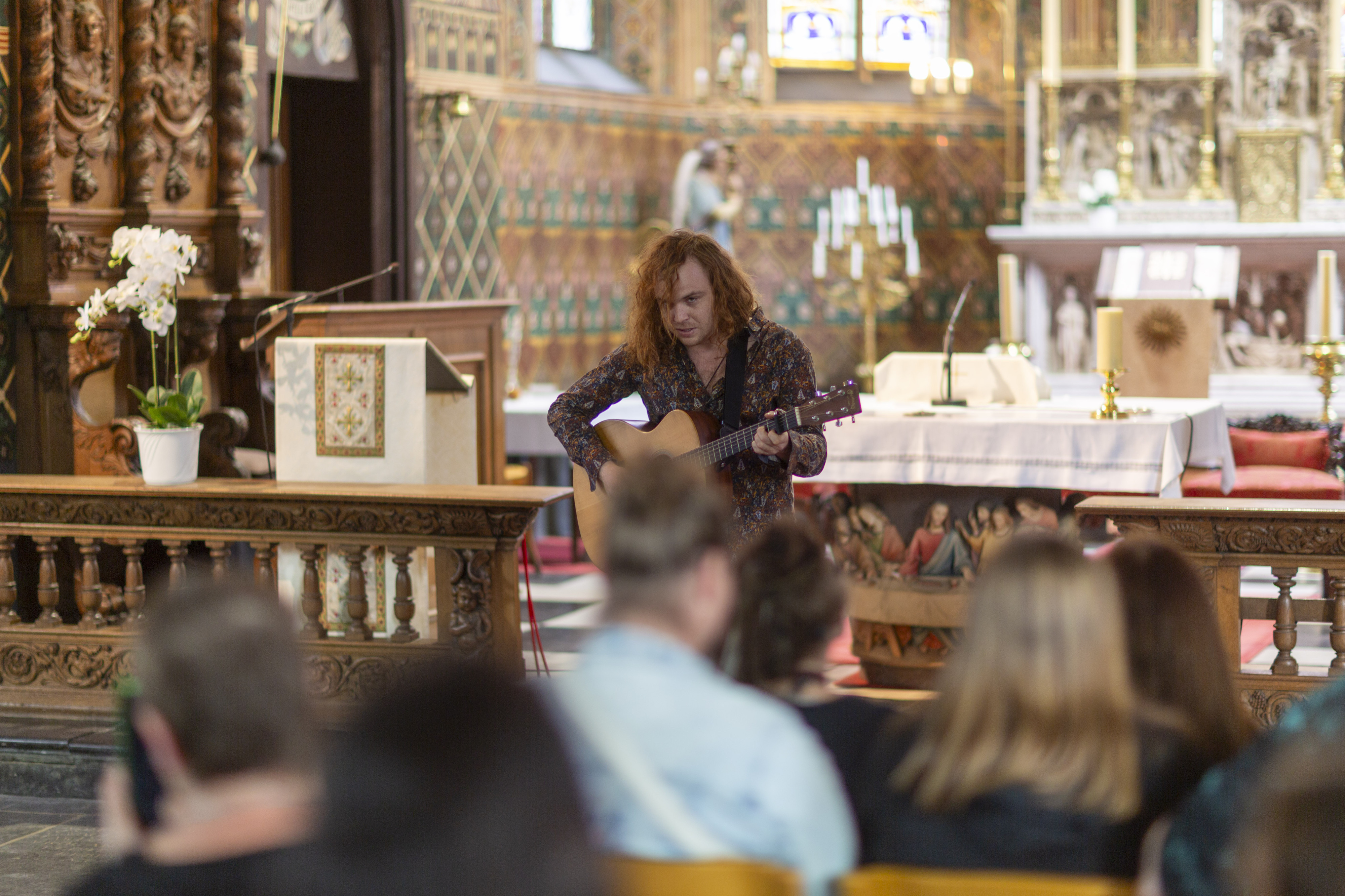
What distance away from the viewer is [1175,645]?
2.16 m

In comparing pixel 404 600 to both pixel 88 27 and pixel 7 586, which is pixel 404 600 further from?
pixel 88 27

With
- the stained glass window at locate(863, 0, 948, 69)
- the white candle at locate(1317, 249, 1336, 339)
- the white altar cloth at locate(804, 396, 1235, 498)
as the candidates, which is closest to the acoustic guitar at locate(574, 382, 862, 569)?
the white altar cloth at locate(804, 396, 1235, 498)

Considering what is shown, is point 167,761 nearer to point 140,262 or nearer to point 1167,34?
point 140,262

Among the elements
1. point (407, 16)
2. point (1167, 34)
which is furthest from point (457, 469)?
point (1167, 34)

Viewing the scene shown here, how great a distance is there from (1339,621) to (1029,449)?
5.07 feet

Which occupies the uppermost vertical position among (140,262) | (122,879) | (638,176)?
(638,176)

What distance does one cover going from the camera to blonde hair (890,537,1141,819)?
6.18 feet

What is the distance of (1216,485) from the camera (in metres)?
6.93

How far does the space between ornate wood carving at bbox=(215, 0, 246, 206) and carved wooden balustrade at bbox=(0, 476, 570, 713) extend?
203 cm

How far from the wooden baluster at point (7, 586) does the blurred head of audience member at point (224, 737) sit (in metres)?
3.47

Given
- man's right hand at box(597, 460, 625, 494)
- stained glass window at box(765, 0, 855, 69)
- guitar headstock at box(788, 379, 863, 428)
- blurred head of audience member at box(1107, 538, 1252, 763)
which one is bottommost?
blurred head of audience member at box(1107, 538, 1252, 763)

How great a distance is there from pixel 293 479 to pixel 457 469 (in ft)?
1.69

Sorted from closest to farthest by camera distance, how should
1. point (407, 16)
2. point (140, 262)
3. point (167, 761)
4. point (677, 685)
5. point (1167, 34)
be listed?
1. point (167, 761)
2. point (677, 685)
3. point (140, 262)
4. point (407, 16)
5. point (1167, 34)

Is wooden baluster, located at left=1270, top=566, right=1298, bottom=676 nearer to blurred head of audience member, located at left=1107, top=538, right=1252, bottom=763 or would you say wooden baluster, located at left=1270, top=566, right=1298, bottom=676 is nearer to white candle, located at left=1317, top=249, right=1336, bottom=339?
blurred head of audience member, located at left=1107, top=538, right=1252, bottom=763
